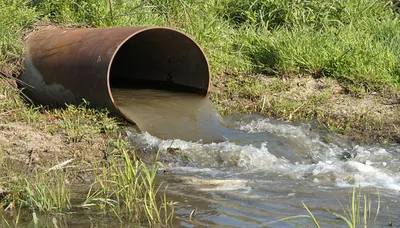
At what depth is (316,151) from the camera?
6309mm


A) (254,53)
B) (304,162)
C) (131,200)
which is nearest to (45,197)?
(131,200)

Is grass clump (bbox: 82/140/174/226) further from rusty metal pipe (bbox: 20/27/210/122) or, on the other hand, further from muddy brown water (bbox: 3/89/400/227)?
rusty metal pipe (bbox: 20/27/210/122)

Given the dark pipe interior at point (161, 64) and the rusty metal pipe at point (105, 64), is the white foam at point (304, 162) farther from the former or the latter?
the dark pipe interior at point (161, 64)

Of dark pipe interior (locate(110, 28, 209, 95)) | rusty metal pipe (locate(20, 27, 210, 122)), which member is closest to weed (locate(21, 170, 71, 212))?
rusty metal pipe (locate(20, 27, 210, 122))

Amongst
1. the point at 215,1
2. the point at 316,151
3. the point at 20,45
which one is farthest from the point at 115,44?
the point at 215,1

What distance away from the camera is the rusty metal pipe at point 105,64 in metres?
6.39

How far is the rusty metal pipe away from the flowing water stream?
11.8 inches

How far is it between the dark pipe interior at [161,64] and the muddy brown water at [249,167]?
0.68ft

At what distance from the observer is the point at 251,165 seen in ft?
18.7

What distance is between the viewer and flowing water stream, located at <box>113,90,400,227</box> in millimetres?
4492

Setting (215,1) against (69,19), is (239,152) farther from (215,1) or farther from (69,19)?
(215,1)

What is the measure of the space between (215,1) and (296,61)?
206 centimetres

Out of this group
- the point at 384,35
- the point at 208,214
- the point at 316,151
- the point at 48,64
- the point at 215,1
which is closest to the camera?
the point at 208,214

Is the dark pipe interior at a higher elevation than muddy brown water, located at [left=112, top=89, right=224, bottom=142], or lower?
higher
